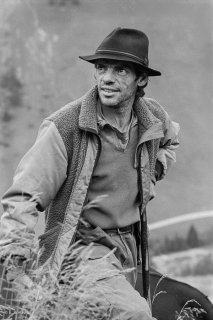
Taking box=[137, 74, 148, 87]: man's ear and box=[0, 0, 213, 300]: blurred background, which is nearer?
box=[137, 74, 148, 87]: man's ear

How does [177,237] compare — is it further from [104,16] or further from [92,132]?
[92,132]

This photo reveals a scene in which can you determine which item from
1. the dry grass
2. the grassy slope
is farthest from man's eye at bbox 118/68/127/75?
the grassy slope

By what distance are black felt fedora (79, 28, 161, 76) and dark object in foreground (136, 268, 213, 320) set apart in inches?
49.6

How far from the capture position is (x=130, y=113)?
18.3ft

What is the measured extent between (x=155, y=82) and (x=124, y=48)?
507 centimetres

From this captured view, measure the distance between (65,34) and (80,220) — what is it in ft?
18.1

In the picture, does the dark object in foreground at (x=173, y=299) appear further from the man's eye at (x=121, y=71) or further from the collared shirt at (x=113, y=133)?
the man's eye at (x=121, y=71)

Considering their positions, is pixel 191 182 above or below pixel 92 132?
below

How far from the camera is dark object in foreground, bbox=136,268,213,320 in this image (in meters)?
5.88

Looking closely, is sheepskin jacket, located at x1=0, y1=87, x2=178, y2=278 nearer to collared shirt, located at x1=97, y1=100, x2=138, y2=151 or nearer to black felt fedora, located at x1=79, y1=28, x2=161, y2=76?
collared shirt, located at x1=97, y1=100, x2=138, y2=151

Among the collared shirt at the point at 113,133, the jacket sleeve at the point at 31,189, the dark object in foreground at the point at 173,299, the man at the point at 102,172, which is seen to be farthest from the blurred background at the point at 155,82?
the jacket sleeve at the point at 31,189

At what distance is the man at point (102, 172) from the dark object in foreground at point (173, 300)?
A: 23cm

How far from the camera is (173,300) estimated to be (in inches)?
235

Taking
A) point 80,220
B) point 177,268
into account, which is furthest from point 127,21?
point 80,220
